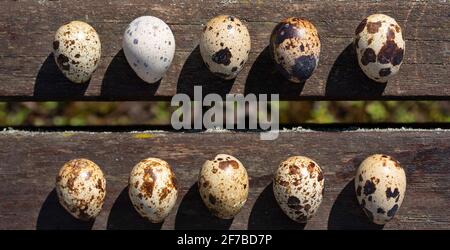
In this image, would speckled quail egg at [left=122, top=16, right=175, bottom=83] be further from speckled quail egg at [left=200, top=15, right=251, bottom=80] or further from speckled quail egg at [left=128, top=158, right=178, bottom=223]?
speckled quail egg at [left=128, top=158, right=178, bottom=223]

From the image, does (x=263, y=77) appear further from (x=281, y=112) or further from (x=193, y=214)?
(x=281, y=112)

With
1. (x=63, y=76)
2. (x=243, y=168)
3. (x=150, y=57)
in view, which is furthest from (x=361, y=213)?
(x=63, y=76)

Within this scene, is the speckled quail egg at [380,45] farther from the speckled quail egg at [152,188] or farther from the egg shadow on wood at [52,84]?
the egg shadow on wood at [52,84]

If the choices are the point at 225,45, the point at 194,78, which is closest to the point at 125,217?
the point at 194,78

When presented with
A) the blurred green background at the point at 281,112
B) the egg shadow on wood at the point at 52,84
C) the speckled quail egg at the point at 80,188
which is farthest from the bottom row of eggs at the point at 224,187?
the blurred green background at the point at 281,112

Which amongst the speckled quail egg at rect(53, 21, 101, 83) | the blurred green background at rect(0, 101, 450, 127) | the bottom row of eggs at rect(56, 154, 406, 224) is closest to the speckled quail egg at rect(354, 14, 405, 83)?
the bottom row of eggs at rect(56, 154, 406, 224)

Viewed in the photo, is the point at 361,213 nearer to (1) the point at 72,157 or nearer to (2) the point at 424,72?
(2) the point at 424,72
